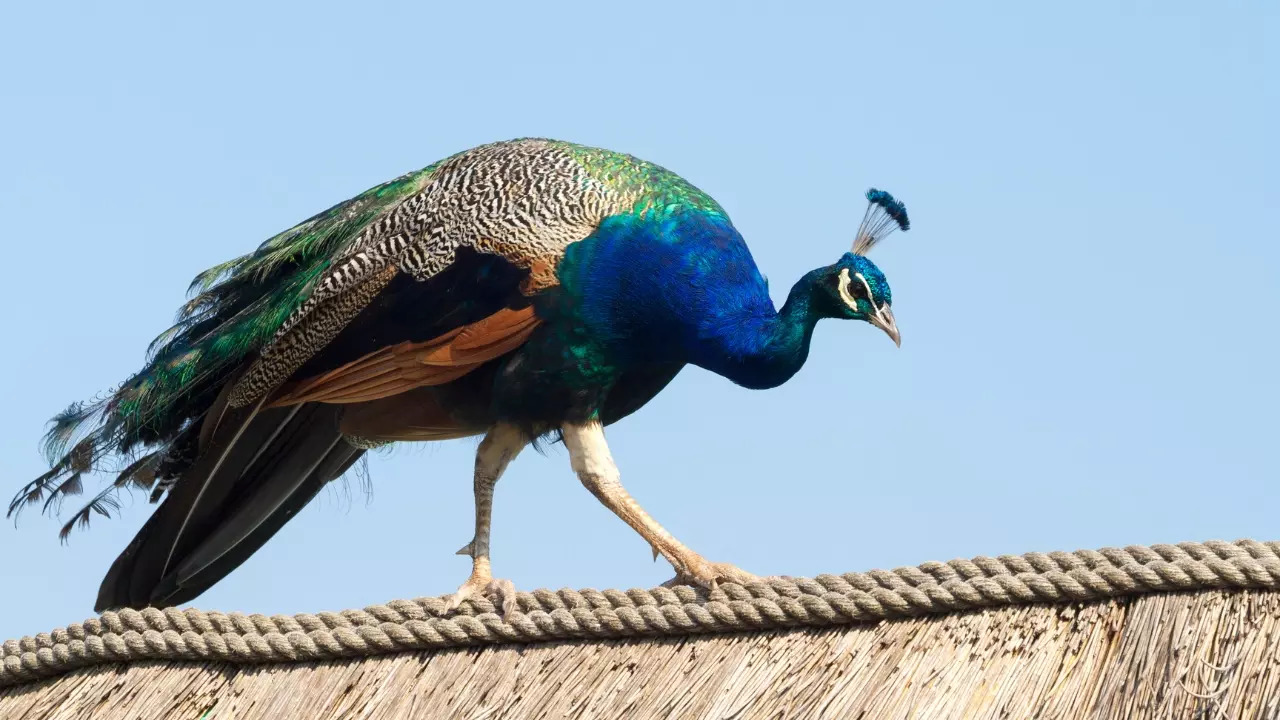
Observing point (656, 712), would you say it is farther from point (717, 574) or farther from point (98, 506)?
point (98, 506)

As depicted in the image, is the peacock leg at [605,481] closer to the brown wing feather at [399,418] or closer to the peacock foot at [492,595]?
the brown wing feather at [399,418]

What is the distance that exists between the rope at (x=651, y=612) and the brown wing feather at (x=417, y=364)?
103 centimetres

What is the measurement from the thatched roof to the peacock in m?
0.83

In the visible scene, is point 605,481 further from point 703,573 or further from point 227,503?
point 227,503

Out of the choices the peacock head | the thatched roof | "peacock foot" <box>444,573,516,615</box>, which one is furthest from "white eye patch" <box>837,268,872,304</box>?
the thatched roof

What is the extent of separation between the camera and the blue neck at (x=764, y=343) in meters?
5.86

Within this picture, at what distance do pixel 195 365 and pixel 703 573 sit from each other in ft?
6.18

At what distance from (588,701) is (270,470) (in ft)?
7.12

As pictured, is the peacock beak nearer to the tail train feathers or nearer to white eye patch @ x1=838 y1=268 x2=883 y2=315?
white eye patch @ x1=838 y1=268 x2=883 y2=315

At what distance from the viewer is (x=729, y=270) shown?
5910 mm

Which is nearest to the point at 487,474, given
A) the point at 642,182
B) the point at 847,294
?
the point at 642,182

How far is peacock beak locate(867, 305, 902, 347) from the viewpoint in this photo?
5.82m

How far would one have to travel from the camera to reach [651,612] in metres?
4.44

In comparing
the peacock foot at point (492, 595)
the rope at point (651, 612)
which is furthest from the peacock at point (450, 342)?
the rope at point (651, 612)
